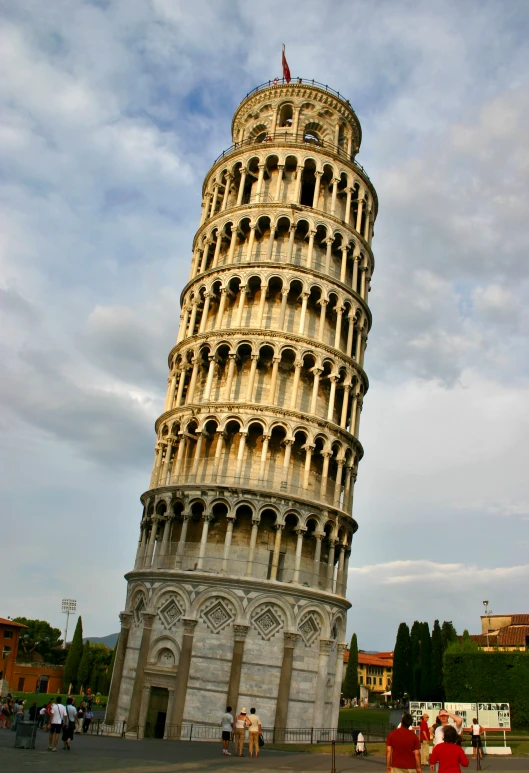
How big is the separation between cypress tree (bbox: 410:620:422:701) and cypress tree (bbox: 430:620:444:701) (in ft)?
6.07

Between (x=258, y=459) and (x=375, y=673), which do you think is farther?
(x=375, y=673)

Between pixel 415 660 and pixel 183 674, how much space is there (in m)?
50.9

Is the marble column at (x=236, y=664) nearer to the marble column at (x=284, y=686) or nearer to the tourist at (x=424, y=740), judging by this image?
the marble column at (x=284, y=686)

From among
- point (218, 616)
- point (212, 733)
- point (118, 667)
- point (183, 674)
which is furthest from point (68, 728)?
point (118, 667)

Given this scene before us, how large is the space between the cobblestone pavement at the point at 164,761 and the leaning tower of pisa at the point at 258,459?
5.79 metres

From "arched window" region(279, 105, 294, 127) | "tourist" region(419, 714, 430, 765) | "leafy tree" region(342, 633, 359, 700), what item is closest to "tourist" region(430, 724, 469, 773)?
"tourist" region(419, 714, 430, 765)

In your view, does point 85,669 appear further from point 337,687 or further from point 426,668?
point 337,687

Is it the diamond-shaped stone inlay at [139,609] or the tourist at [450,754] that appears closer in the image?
the tourist at [450,754]

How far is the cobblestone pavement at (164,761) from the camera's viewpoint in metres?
17.2

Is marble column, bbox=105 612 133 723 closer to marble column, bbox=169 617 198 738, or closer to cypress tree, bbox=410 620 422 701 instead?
marble column, bbox=169 617 198 738

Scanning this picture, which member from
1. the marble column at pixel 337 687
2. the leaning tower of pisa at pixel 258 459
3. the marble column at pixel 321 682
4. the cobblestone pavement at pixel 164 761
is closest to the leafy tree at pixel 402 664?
the marble column at pixel 337 687

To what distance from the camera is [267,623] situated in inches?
1284

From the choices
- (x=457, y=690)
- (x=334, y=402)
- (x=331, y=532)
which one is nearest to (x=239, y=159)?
(x=334, y=402)

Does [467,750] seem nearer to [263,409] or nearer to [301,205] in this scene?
[263,409]
